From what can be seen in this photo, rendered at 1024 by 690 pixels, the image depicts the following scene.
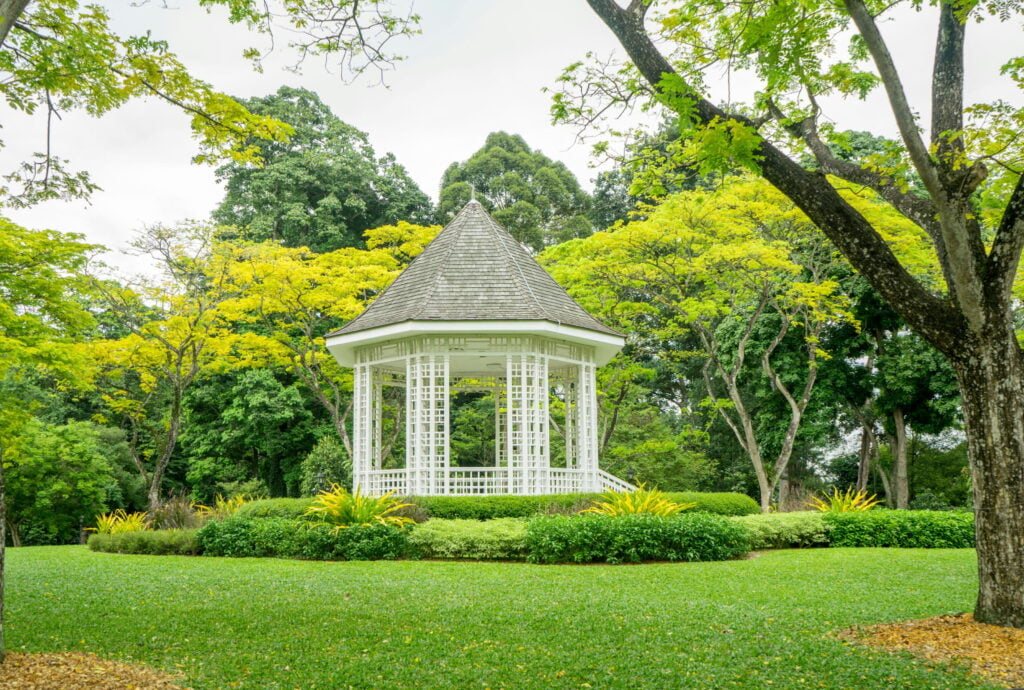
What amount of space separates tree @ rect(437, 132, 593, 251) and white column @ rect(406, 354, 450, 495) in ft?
55.1

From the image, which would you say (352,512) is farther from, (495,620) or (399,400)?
(399,400)

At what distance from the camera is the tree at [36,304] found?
476 inches

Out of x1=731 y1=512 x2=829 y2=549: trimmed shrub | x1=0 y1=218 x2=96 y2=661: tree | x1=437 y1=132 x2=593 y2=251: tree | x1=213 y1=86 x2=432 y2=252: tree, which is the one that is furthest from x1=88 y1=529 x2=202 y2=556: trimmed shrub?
x1=437 y1=132 x2=593 y2=251: tree

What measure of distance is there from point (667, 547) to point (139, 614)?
7373mm

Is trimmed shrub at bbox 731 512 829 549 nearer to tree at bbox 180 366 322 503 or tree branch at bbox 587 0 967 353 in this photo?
tree branch at bbox 587 0 967 353

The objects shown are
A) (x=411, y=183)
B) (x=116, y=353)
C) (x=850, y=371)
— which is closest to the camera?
(x=116, y=353)

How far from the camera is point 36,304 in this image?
1340cm

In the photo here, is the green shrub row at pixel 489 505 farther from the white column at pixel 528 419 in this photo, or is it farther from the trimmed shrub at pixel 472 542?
the trimmed shrub at pixel 472 542

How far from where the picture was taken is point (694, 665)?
589 cm

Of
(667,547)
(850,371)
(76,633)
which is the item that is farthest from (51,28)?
(850,371)

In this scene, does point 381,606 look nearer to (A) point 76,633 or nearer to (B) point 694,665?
(A) point 76,633

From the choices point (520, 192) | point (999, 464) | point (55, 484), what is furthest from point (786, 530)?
point (520, 192)

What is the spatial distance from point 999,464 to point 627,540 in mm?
6235

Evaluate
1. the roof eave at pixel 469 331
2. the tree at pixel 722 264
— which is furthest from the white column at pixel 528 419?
the tree at pixel 722 264
